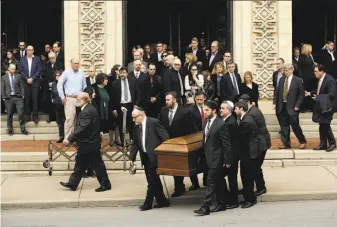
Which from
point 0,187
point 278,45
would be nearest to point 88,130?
point 0,187

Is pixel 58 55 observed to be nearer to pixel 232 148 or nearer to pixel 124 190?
pixel 124 190

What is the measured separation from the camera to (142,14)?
2453 cm

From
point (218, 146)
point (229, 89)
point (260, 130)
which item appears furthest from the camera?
point (229, 89)

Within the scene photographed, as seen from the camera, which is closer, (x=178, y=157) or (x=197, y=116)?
(x=178, y=157)

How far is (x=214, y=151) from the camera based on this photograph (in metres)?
10.3

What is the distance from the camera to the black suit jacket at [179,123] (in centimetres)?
1114

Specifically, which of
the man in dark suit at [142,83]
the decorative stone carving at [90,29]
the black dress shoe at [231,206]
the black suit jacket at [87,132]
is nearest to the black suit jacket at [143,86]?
the man in dark suit at [142,83]

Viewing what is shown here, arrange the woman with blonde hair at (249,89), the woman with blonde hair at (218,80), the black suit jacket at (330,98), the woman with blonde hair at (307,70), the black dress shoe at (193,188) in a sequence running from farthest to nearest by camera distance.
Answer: the woman with blonde hair at (307,70) < the woman with blonde hair at (218,80) < the woman with blonde hair at (249,89) < the black suit jacket at (330,98) < the black dress shoe at (193,188)

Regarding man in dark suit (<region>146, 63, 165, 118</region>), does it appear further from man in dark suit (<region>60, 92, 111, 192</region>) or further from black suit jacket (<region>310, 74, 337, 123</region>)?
black suit jacket (<region>310, 74, 337, 123</region>)

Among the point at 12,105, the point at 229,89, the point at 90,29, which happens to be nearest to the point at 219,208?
the point at 229,89

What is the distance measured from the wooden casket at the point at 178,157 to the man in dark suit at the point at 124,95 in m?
3.95

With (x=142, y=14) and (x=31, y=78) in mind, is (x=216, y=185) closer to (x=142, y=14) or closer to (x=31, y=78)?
(x=31, y=78)

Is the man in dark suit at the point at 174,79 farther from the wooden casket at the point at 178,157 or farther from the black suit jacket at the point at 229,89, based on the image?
the wooden casket at the point at 178,157

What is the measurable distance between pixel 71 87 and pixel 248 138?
18.4 ft
